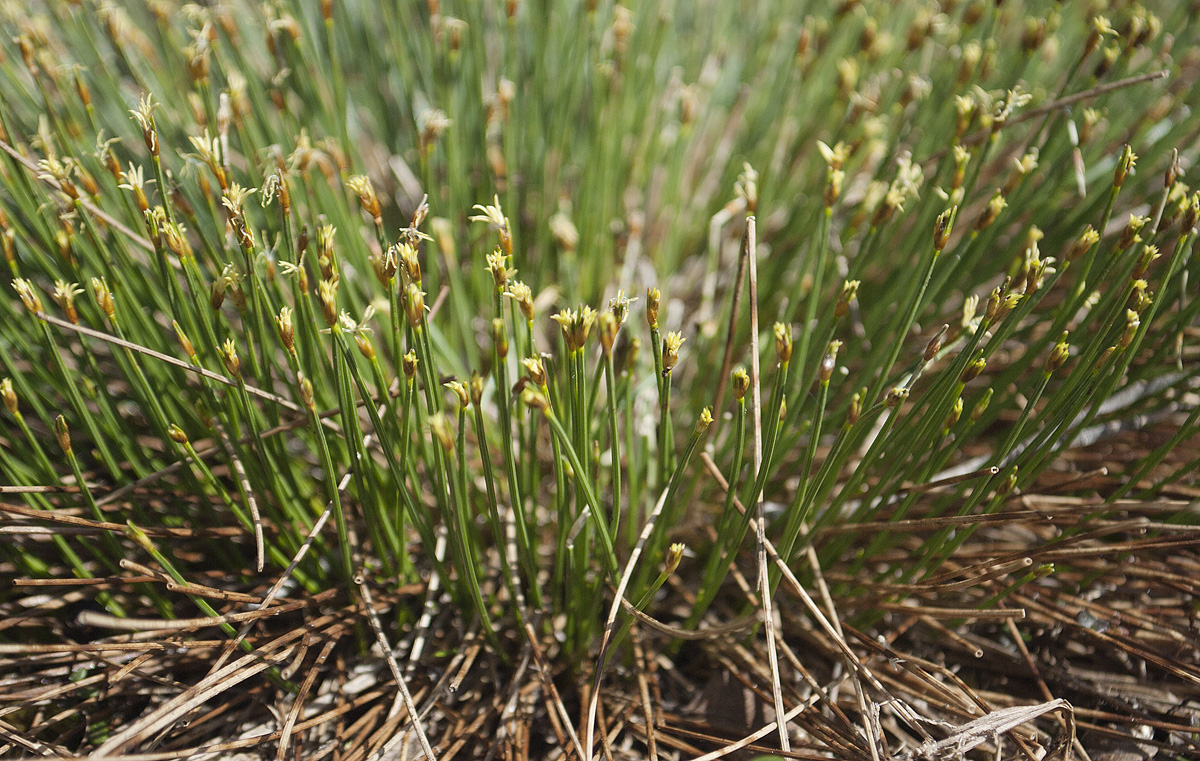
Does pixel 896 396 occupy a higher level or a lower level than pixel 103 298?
lower

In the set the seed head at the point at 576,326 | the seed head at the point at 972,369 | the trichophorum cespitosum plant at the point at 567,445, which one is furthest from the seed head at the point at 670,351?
the seed head at the point at 972,369

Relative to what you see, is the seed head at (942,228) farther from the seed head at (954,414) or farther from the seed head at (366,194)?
the seed head at (366,194)

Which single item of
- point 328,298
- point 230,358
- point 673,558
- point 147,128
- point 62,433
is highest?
point 147,128

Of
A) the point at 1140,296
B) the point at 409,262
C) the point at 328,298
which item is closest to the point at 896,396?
the point at 1140,296

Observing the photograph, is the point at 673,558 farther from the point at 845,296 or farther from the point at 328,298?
the point at 328,298

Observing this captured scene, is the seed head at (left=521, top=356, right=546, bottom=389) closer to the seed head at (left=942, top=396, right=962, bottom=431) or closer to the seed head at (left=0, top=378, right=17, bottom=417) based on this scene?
the seed head at (left=942, top=396, right=962, bottom=431)

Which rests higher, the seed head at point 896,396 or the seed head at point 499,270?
the seed head at point 499,270

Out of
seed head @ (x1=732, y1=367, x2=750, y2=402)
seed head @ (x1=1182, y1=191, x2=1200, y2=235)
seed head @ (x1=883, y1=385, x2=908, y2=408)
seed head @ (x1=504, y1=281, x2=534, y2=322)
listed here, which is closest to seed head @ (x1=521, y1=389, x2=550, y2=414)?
seed head @ (x1=504, y1=281, x2=534, y2=322)

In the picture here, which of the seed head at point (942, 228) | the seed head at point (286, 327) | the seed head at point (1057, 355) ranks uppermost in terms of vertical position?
the seed head at point (942, 228)

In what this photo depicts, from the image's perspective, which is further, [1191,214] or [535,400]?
[1191,214]

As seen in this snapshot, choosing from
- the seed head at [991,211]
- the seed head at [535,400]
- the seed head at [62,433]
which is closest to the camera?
the seed head at [535,400]
